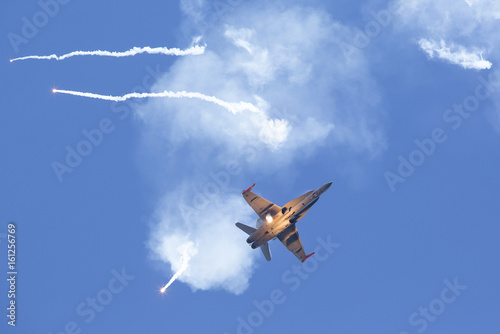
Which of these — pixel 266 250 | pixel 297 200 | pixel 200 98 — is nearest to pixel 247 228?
pixel 266 250

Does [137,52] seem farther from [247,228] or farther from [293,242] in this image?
[293,242]

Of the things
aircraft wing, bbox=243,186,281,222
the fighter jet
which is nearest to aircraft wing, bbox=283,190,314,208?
the fighter jet

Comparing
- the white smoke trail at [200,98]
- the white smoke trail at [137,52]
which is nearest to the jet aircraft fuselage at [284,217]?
the white smoke trail at [200,98]

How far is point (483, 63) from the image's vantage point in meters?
101

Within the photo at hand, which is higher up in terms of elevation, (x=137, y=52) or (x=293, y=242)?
(x=137, y=52)

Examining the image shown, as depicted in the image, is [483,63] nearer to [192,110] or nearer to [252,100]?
[252,100]

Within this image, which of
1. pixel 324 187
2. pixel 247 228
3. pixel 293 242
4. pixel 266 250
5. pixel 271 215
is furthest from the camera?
pixel 293 242

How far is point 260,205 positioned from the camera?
93.5 m

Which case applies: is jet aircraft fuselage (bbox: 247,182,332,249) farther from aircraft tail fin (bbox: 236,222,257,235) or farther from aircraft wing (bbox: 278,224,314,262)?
aircraft wing (bbox: 278,224,314,262)

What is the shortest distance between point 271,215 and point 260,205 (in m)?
2.79

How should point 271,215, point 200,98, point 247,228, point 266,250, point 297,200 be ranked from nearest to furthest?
1. point 297,200
2. point 271,215
3. point 247,228
4. point 266,250
5. point 200,98

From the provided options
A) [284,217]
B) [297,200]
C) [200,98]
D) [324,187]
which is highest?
[200,98]

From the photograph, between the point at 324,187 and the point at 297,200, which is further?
the point at 297,200

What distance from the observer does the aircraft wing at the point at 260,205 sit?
9256 centimetres
